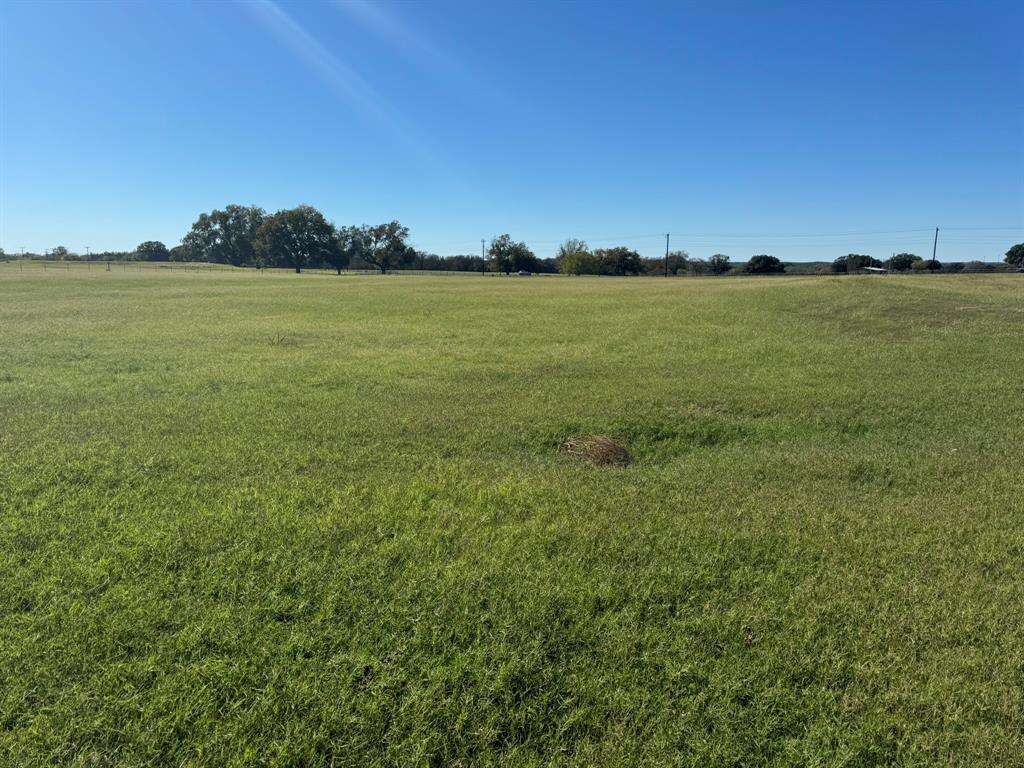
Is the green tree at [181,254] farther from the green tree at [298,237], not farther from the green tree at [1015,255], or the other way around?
the green tree at [1015,255]

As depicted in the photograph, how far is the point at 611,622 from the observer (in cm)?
318

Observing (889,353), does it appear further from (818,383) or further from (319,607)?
(319,607)

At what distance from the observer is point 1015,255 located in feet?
234

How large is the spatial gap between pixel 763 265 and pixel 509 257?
45.9 meters

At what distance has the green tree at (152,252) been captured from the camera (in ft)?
441

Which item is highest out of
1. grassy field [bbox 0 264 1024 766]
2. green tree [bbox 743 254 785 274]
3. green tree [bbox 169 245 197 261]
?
green tree [bbox 169 245 197 261]

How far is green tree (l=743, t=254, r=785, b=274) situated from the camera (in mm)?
72188

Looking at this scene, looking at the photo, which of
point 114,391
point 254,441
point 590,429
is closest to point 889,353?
point 590,429

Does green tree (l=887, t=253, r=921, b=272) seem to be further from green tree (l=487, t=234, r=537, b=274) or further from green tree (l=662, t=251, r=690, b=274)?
green tree (l=487, t=234, r=537, b=274)

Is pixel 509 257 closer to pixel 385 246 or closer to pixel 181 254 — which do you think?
pixel 385 246

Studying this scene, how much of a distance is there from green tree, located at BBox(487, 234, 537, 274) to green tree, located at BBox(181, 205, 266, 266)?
48827 millimetres

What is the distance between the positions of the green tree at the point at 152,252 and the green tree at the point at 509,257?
3214 inches

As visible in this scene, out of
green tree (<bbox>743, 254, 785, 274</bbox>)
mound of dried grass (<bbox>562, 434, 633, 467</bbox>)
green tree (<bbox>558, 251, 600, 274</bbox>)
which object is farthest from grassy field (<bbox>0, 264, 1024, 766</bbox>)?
green tree (<bbox>558, 251, 600, 274</bbox>)

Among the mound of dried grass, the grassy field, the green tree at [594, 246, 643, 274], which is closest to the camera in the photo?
the grassy field
